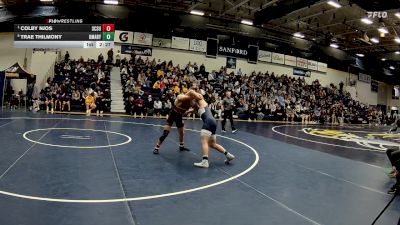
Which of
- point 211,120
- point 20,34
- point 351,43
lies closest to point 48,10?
point 20,34

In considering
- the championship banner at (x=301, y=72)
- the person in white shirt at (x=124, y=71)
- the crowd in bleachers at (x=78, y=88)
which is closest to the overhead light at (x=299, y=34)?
the championship banner at (x=301, y=72)

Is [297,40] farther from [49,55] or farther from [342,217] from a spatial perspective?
[342,217]

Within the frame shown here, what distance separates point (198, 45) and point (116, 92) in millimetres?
7890

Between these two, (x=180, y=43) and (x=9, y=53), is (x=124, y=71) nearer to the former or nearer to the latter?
(x=180, y=43)

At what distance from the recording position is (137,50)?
22000 millimetres

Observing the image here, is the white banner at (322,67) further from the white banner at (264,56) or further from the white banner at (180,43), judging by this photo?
the white banner at (180,43)

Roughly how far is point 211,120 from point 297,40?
78.4ft

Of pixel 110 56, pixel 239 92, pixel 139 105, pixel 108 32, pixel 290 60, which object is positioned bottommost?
pixel 139 105

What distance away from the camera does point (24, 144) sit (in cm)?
696

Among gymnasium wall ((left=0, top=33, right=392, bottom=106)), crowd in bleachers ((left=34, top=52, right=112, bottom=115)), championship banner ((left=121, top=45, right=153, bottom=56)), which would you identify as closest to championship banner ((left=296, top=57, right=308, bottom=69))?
gymnasium wall ((left=0, top=33, right=392, bottom=106))

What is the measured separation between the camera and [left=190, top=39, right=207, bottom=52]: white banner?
23398mm

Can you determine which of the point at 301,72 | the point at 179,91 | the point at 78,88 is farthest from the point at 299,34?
the point at 78,88

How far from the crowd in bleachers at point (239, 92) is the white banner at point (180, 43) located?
1.37m
